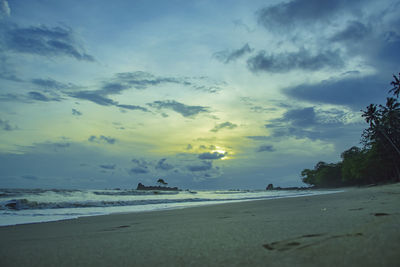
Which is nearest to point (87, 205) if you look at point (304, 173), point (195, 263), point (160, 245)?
point (160, 245)

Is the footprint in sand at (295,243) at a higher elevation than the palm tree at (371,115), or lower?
lower

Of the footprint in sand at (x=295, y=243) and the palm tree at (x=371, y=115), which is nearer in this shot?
the footprint in sand at (x=295, y=243)

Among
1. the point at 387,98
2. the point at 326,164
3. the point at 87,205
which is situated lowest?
the point at 87,205

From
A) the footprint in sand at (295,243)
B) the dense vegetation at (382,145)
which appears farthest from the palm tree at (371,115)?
the footprint in sand at (295,243)

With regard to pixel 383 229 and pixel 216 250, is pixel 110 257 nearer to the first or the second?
pixel 216 250

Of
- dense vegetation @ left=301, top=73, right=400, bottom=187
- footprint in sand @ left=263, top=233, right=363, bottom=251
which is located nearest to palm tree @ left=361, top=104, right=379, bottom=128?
dense vegetation @ left=301, top=73, right=400, bottom=187

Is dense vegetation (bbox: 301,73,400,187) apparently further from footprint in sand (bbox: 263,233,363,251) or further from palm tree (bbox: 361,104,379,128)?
footprint in sand (bbox: 263,233,363,251)

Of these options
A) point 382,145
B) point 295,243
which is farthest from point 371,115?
point 295,243

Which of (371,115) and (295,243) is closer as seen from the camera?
(295,243)

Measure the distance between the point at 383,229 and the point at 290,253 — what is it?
908 millimetres

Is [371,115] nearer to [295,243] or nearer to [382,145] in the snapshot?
[382,145]

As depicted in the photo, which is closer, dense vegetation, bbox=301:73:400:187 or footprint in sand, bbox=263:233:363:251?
footprint in sand, bbox=263:233:363:251

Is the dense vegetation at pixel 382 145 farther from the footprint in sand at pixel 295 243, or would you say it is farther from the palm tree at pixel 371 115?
the footprint in sand at pixel 295 243

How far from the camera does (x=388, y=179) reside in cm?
5809
